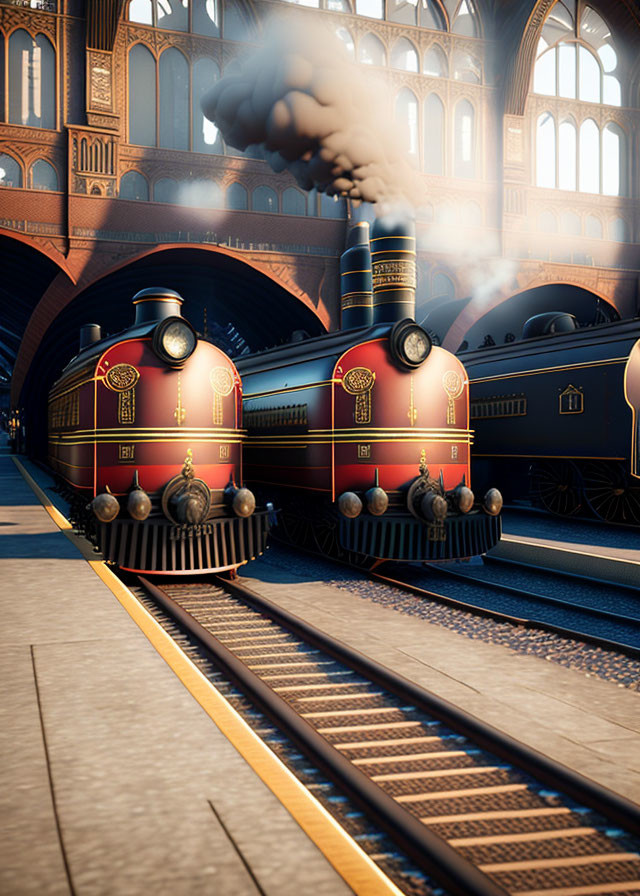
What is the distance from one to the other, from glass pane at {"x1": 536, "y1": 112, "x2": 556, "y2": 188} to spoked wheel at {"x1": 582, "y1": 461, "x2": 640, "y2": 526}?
60.4 feet

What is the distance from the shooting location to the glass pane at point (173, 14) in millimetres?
26000

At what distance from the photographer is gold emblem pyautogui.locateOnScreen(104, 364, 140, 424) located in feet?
32.1

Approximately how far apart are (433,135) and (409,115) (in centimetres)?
111

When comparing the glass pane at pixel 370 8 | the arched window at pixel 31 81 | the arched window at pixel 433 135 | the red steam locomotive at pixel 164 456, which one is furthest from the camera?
the arched window at pixel 433 135

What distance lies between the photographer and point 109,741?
14.2 ft

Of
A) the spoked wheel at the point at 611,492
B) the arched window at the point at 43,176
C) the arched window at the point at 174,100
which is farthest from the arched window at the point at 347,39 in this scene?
the spoked wheel at the point at 611,492

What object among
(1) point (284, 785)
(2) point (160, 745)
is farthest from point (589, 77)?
(1) point (284, 785)

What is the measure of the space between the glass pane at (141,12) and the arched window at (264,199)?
614 cm

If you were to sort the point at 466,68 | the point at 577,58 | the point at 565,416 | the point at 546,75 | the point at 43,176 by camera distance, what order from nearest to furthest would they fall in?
1. the point at 565,416
2. the point at 43,176
3. the point at 466,68
4. the point at 546,75
5. the point at 577,58

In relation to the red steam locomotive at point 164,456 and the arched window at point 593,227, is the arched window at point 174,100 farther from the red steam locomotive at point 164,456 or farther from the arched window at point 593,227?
the red steam locomotive at point 164,456

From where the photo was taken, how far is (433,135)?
28953mm

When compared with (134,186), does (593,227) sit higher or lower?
higher

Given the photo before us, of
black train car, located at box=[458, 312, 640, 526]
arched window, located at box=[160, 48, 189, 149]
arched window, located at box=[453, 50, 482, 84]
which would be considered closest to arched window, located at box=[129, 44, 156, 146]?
arched window, located at box=[160, 48, 189, 149]

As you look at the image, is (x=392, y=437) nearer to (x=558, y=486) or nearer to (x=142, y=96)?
(x=558, y=486)
